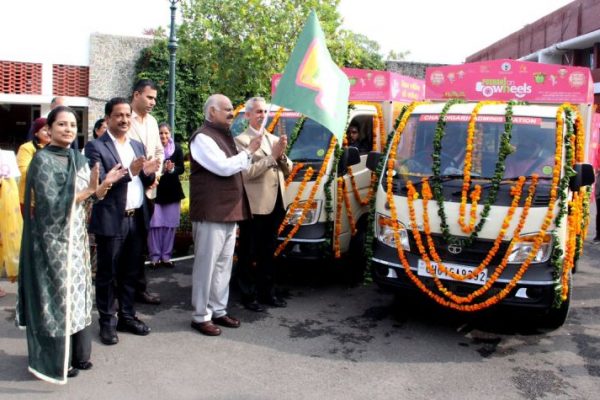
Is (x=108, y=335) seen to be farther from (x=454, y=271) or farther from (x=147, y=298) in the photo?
(x=454, y=271)

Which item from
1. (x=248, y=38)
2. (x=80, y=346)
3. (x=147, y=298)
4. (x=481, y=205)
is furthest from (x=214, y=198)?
(x=248, y=38)

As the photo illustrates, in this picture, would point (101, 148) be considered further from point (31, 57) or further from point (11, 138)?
point (11, 138)

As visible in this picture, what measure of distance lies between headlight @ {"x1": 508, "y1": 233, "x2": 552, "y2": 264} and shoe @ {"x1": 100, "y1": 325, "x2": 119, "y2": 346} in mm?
3335

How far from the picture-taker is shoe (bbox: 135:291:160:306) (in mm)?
6031

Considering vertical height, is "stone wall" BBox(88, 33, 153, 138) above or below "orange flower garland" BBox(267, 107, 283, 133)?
above

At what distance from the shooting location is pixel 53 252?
3945 mm

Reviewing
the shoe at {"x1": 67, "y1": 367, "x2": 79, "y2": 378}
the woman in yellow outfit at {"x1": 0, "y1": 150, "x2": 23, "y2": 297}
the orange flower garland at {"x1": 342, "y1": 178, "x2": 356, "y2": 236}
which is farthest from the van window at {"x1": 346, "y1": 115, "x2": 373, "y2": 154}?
the shoe at {"x1": 67, "y1": 367, "x2": 79, "y2": 378}

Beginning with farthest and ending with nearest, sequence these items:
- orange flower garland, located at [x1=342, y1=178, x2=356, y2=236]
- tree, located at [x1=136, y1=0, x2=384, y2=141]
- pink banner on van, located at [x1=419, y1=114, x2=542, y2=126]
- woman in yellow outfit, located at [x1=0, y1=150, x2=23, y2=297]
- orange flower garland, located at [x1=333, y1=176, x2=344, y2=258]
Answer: tree, located at [x1=136, y1=0, x2=384, y2=141] < orange flower garland, located at [x1=342, y1=178, x2=356, y2=236] < orange flower garland, located at [x1=333, y1=176, x2=344, y2=258] < woman in yellow outfit, located at [x1=0, y1=150, x2=23, y2=297] < pink banner on van, located at [x1=419, y1=114, x2=542, y2=126]

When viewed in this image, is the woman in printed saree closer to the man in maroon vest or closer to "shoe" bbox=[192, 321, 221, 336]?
the man in maroon vest

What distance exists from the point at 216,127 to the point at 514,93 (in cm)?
402

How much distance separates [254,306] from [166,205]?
6.76ft

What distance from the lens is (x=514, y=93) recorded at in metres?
7.19

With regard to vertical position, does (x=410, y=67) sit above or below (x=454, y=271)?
above

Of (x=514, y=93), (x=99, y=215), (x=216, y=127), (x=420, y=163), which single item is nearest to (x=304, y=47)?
(x=216, y=127)
